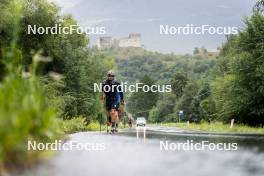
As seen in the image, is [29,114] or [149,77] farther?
[149,77]

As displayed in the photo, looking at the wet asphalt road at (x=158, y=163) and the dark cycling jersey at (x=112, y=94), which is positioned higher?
the dark cycling jersey at (x=112, y=94)

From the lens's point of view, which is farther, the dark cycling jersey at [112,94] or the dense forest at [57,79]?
the dark cycling jersey at [112,94]

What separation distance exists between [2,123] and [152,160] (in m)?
6.68

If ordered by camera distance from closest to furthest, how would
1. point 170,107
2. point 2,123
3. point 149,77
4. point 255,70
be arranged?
point 2,123 < point 255,70 < point 170,107 < point 149,77

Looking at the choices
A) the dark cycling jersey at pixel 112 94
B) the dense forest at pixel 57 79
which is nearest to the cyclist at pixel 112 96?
the dark cycling jersey at pixel 112 94

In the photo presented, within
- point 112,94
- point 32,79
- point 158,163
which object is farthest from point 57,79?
point 112,94

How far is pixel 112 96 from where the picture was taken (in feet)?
57.3

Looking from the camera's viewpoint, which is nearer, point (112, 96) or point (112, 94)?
point (112, 94)

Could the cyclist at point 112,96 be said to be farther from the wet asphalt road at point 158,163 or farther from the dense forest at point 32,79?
the wet asphalt road at point 158,163

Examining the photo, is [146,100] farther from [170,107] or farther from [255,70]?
[255,70]

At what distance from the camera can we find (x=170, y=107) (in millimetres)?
135750

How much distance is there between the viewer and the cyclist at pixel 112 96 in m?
16.8

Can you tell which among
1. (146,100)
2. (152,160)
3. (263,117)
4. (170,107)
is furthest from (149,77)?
(152,160)

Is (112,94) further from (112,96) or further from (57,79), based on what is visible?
(57,79)
